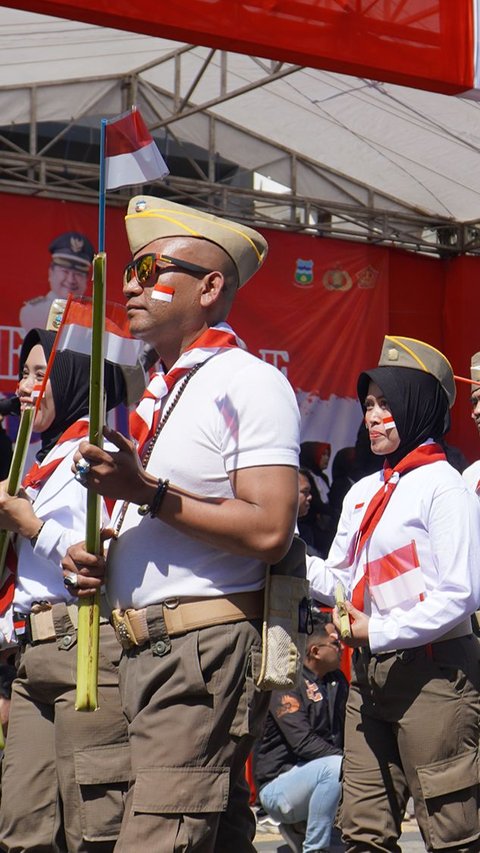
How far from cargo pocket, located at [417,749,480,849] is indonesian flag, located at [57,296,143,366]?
1689 millimetres

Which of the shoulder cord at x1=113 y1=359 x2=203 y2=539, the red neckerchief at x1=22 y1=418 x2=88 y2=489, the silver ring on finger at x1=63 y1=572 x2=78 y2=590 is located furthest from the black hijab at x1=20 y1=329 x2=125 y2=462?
the silver ring on finger at x1=63 y1=572 x2=78 y2=590

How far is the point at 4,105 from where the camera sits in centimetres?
1011

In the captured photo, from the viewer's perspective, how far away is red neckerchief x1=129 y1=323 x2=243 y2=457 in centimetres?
304

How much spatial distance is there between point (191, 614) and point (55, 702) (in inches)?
54.3

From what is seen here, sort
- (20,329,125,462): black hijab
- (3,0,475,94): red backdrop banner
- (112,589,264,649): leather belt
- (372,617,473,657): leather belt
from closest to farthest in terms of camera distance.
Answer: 1. (112,589,264,649): leather belt
2. (372,617,473,657): leather belt
3. (20,329,125,462): black hijab
4. (3,0,475,94): red backdrop banner

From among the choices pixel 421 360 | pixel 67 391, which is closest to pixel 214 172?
pixel 421 360

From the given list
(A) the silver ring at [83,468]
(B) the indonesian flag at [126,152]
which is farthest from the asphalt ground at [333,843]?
(B) the indonesian flag at [126,152]

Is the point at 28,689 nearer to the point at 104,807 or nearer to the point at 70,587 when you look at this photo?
the point at 104,807

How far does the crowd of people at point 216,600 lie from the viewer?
111 inches

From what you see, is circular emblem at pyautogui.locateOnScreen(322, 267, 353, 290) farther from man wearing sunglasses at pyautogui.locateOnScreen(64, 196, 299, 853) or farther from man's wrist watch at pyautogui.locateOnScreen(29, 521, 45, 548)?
man wearing sunglasses at pyautogui.locateOnScreen(64, 196, 299, 853)

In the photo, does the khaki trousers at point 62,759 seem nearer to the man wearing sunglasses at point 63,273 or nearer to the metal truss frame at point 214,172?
the man wearing sunglasses at point 63,273

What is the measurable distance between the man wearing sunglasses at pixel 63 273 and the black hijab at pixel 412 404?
5933 millimetres

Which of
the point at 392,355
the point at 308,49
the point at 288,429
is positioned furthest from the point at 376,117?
the point at 288,429

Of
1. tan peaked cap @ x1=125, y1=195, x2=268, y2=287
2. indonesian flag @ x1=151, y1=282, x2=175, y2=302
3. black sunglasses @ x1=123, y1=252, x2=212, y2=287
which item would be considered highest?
tan peaked cap @ x1=125, y1=195, x2=268, y2=287
